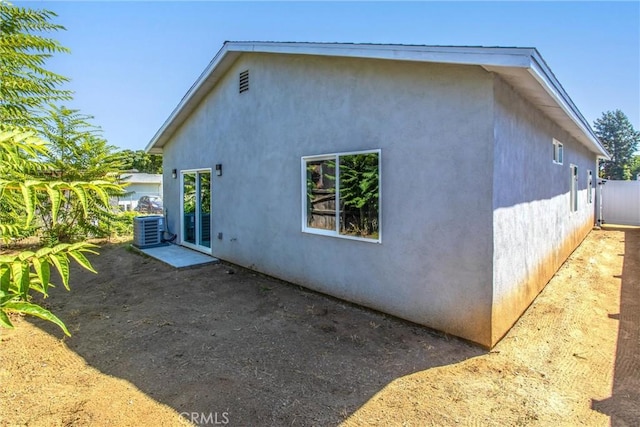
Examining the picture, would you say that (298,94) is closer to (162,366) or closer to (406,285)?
(406,285)

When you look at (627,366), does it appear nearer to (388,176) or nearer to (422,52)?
(388,176)

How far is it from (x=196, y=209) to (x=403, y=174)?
7285mm

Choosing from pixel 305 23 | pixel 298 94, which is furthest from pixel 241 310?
pixel 305 23

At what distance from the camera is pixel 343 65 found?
572 centimetres

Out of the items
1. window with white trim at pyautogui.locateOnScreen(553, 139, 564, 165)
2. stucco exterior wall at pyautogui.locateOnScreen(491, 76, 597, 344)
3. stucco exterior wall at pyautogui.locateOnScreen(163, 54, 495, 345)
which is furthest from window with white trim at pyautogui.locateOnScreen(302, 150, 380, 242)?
window with white trim at pyautogui.locateOnScreen(553, 139, 564, 165)

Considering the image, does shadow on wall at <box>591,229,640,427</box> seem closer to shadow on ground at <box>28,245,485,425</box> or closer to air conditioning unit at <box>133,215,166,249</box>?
shadow on ground at <box>28,245,485,425</box>

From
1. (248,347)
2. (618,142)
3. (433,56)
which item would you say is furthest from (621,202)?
(618,142)

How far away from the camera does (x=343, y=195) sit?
578 cm

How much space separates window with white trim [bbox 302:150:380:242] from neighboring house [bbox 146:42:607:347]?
26mm

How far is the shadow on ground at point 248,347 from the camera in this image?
10.8ft

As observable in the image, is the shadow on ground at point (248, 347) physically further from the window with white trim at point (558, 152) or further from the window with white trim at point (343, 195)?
the window with white trim at point (558, 152)

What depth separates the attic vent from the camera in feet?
26.0

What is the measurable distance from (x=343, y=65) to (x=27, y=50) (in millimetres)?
4474

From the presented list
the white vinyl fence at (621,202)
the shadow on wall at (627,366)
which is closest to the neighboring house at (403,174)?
the shadow on wall at (627,366)
